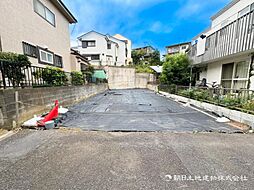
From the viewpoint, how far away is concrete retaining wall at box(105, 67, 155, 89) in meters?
20.0

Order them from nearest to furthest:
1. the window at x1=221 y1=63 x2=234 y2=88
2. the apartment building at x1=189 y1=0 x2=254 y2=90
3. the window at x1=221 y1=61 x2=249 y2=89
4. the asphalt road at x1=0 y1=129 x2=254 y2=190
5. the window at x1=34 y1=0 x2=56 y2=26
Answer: the asphalt road at x1=0 y1=129 x2=254 y2=190 → the apartment building at x1=189 y1=0 x2=254 y2=90 → the window at x1=221 y1=61 x2=249 y2=89 → the window at x1=34 y1=0 x2=56 y2=26 → the window at x1=221 y1=63 x2=234 y2=88

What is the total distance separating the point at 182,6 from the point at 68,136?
1332cm

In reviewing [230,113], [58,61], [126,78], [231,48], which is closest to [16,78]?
[58,61]

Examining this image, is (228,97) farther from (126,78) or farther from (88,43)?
(88,43)

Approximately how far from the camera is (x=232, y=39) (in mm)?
6207

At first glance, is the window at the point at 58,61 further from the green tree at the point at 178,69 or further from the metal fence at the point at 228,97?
the metal fence at the point at 228,97

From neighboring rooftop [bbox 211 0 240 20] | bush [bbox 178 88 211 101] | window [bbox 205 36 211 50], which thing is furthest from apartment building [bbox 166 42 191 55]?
bush [bbox 178 88 211 101]

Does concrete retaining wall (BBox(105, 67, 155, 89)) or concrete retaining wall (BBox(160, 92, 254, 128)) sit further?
concrete retaining wall (BBox(105, 67, 155, 89))

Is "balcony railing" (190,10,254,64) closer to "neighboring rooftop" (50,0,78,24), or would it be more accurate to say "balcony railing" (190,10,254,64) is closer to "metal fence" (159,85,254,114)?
"metal fence" (159,85,254,114)

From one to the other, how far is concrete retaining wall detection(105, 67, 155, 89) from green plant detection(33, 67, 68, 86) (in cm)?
1399

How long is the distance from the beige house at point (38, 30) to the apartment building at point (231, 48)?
960cm

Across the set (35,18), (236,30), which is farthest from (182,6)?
(35,18)

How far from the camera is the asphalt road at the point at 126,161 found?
1.58 meters

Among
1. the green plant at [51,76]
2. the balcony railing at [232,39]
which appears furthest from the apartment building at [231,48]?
the green plant at [51,76]
